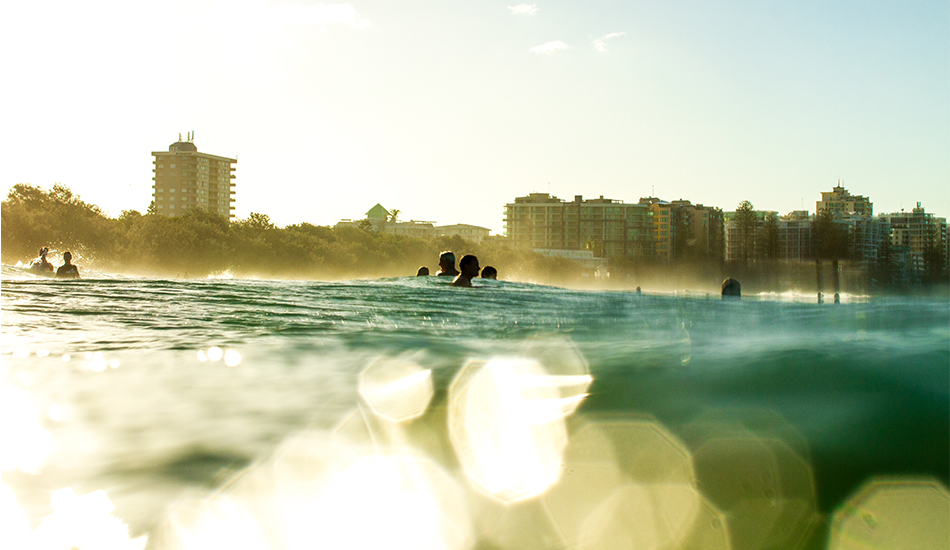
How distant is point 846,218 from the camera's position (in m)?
104

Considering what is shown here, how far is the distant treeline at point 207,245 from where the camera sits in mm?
43281

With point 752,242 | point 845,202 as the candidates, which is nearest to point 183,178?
point 752,242

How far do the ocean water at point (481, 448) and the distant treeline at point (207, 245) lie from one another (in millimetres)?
42548

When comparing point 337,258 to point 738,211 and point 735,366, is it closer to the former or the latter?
point 738,211

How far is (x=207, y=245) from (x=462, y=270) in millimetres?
40960

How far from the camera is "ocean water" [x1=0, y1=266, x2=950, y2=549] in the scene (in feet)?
7.86

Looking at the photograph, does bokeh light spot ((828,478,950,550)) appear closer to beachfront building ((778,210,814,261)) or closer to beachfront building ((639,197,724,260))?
beachfront building ((778,210,814,261))

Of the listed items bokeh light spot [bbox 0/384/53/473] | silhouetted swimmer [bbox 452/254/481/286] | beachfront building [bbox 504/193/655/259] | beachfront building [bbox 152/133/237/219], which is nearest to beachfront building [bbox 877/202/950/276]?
beachfront building [bbox 504/193/655/259]

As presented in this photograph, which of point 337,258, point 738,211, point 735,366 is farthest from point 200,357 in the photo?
point 738,211

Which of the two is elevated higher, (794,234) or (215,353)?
(794,234)

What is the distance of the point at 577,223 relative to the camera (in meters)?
152

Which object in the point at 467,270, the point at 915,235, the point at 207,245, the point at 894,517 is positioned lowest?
the point at 894,517

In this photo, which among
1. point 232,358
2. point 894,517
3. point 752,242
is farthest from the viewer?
point 752,242

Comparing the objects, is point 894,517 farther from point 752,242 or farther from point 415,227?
point 415,227
